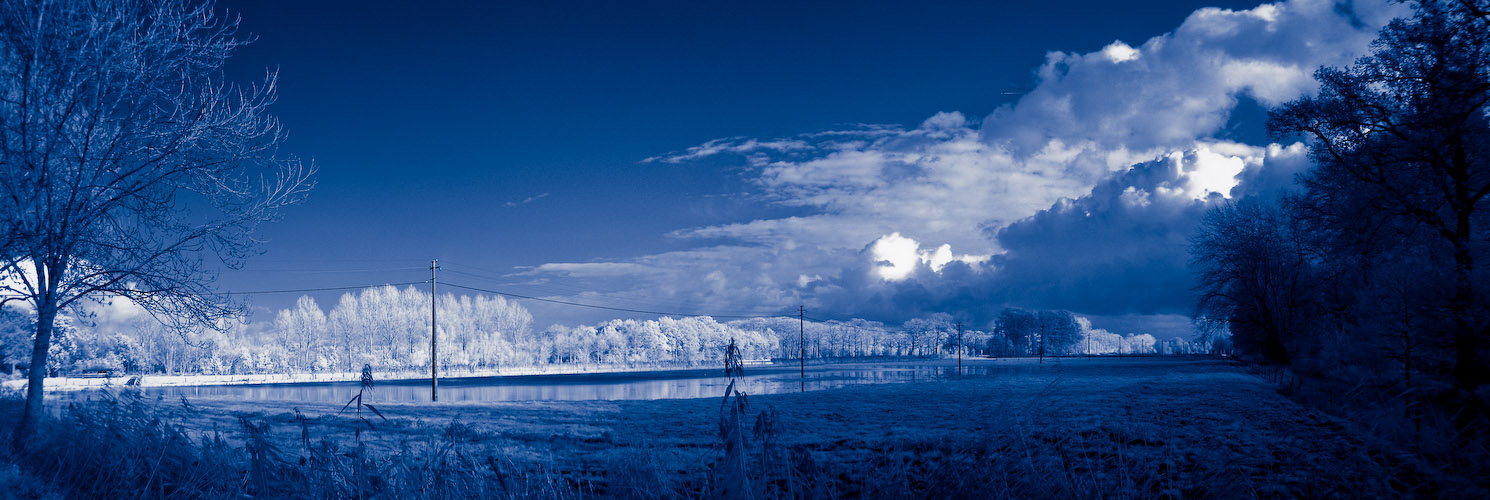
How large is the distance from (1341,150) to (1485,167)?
276 centimetres

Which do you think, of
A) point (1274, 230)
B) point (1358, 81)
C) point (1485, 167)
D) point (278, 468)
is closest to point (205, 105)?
point (278, 468)

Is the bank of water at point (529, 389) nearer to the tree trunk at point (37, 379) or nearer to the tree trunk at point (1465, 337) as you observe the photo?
the tree trunk at point (37, 379)

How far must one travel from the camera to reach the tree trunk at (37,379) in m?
10.4

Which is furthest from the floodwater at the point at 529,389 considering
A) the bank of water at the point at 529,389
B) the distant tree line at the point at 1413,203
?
the distant tree line at the point at 1413,203

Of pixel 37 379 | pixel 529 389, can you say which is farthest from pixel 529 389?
pixel 37 379

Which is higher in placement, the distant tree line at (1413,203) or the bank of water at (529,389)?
the distant tree line at (1413,203)

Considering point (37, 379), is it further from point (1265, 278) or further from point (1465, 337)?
point (1265, 278)

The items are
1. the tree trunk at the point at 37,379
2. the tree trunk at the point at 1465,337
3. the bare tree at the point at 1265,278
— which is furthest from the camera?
the bare tree at the point at 1265,278

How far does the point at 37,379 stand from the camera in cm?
1081

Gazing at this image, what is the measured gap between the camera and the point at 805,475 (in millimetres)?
3680

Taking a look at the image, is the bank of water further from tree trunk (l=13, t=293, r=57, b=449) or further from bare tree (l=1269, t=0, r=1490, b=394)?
bare tree (l=1269, t=0, r=1490, b=394)

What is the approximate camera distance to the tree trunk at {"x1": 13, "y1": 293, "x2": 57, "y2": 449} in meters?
10.4

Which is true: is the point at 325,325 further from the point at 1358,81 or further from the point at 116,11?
the point at 1358,81

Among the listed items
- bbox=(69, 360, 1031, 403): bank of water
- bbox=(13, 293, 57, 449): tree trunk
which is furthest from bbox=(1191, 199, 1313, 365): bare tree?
bbox=(13, 293, 57, 449): tree trunk
